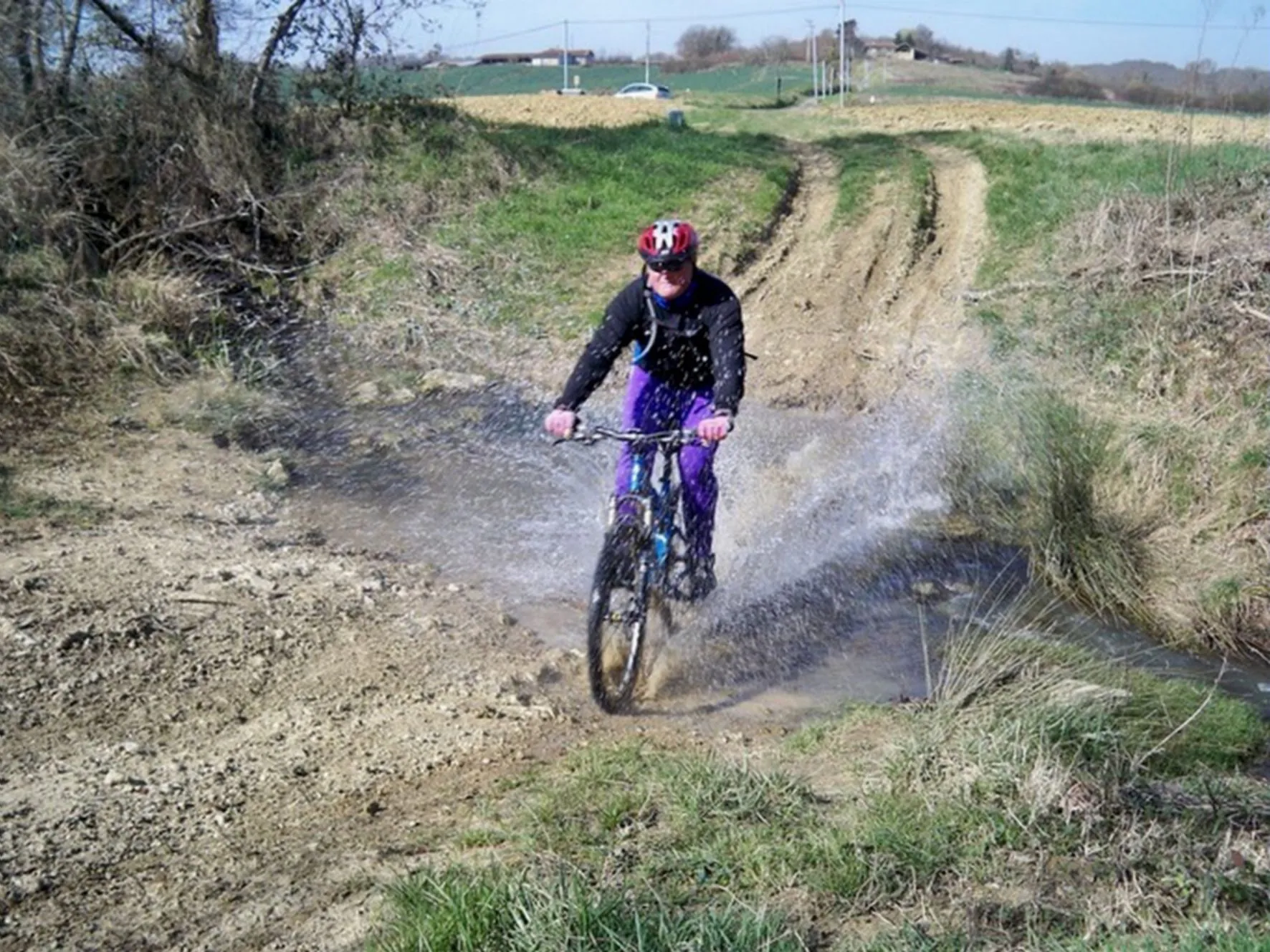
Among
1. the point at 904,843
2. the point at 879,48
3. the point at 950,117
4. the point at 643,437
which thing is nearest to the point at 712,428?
the point at 643,437

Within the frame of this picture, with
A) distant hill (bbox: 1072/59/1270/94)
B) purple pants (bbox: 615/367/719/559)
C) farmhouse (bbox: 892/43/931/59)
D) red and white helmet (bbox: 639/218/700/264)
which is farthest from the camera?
farmhouse (bbox: 892/43/931/59)

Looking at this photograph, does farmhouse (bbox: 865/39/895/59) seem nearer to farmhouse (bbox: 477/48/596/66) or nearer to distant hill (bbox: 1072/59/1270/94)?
farmhouse (bbox: 477/48/596/66)

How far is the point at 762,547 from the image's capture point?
8875mm

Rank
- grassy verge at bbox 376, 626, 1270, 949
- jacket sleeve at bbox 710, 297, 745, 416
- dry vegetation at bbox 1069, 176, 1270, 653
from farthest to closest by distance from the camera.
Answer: dry vegetation at bbox 1069, 176, 1270, 653
jacket sleeve at bbox 710, 297, 745, 416
grassy verge at bbox 376, 626, 1270, 949

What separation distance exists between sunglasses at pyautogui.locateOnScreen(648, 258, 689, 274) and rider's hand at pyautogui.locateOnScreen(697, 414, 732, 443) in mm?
779

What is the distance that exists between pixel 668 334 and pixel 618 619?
1471 mm

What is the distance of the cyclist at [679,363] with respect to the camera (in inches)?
248

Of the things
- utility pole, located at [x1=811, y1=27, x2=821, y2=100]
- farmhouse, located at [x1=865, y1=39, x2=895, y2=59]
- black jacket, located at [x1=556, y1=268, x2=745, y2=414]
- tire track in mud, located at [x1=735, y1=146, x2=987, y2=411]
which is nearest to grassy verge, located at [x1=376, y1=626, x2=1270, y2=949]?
black jacket, located at [x1=556, y1=268, x2=745, y2=414]

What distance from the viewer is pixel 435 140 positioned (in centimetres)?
1678

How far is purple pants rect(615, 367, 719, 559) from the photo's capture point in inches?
261

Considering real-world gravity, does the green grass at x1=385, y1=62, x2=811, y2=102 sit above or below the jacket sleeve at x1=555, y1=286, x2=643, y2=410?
above

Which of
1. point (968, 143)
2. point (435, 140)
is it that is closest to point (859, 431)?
point (435, 140)

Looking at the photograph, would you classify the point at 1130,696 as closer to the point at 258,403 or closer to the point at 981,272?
the point at 258,403

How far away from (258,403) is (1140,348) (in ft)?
24.6
